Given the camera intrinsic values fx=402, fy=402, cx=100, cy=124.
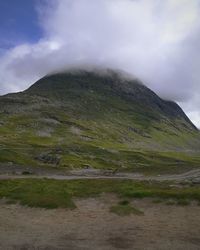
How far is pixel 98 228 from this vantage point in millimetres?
33125

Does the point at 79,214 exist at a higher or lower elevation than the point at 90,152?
lower

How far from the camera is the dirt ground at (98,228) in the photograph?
28181 mm

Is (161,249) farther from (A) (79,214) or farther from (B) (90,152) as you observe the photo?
(B) (90,152)

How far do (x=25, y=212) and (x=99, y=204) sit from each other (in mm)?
8766

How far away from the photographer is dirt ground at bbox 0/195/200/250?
1109 inches

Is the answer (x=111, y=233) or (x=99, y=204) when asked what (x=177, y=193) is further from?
(x=111, y=233)

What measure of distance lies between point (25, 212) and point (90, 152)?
517ft

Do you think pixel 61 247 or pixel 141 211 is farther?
pixel 141 211

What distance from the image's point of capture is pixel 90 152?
649ft

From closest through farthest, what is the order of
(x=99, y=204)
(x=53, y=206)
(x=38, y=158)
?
(x=53, y=206) < (x=99, y=204) < (x=38, y=158)

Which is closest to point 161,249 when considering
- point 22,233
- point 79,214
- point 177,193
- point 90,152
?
point 22,233

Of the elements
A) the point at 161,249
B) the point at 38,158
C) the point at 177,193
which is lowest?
the point at 161,249

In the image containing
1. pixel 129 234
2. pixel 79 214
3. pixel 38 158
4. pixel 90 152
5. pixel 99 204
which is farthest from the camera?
pixel 90 152

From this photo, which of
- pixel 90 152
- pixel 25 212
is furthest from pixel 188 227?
pixel 90 152
